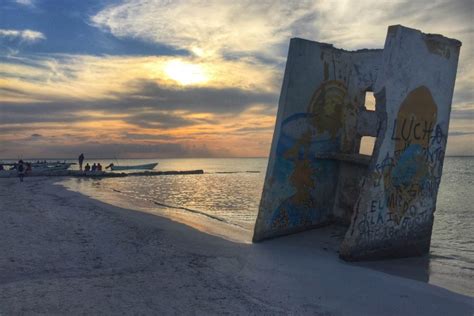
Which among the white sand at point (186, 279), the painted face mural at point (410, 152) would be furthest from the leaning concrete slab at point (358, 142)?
the white sand at point (186, 279)

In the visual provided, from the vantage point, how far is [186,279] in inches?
254

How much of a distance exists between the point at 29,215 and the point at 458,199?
2572cm

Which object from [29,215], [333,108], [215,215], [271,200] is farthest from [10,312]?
[215,215]

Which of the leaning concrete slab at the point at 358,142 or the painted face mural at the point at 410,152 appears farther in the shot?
the painted face mural at the point at 410,152

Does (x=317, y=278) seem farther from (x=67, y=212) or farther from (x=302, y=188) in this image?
(x=67, y=212)

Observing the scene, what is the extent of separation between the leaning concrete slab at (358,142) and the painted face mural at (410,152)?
2 centimetres

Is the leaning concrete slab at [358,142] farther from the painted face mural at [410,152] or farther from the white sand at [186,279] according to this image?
the white sand at [186,279]

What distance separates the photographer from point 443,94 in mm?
9562

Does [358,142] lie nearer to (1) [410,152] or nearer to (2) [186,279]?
(1) [410,152]

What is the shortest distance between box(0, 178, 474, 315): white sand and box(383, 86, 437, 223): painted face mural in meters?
2.06

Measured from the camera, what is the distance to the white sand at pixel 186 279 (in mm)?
5355

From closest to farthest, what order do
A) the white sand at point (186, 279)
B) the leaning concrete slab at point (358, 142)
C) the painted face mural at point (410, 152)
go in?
the white sand at point (186, 279) < the leaning concrete slab at point (358, 142) < the painted face mural at point (410, 152)

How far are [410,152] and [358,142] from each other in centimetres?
351

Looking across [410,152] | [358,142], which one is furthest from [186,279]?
[358,142]
